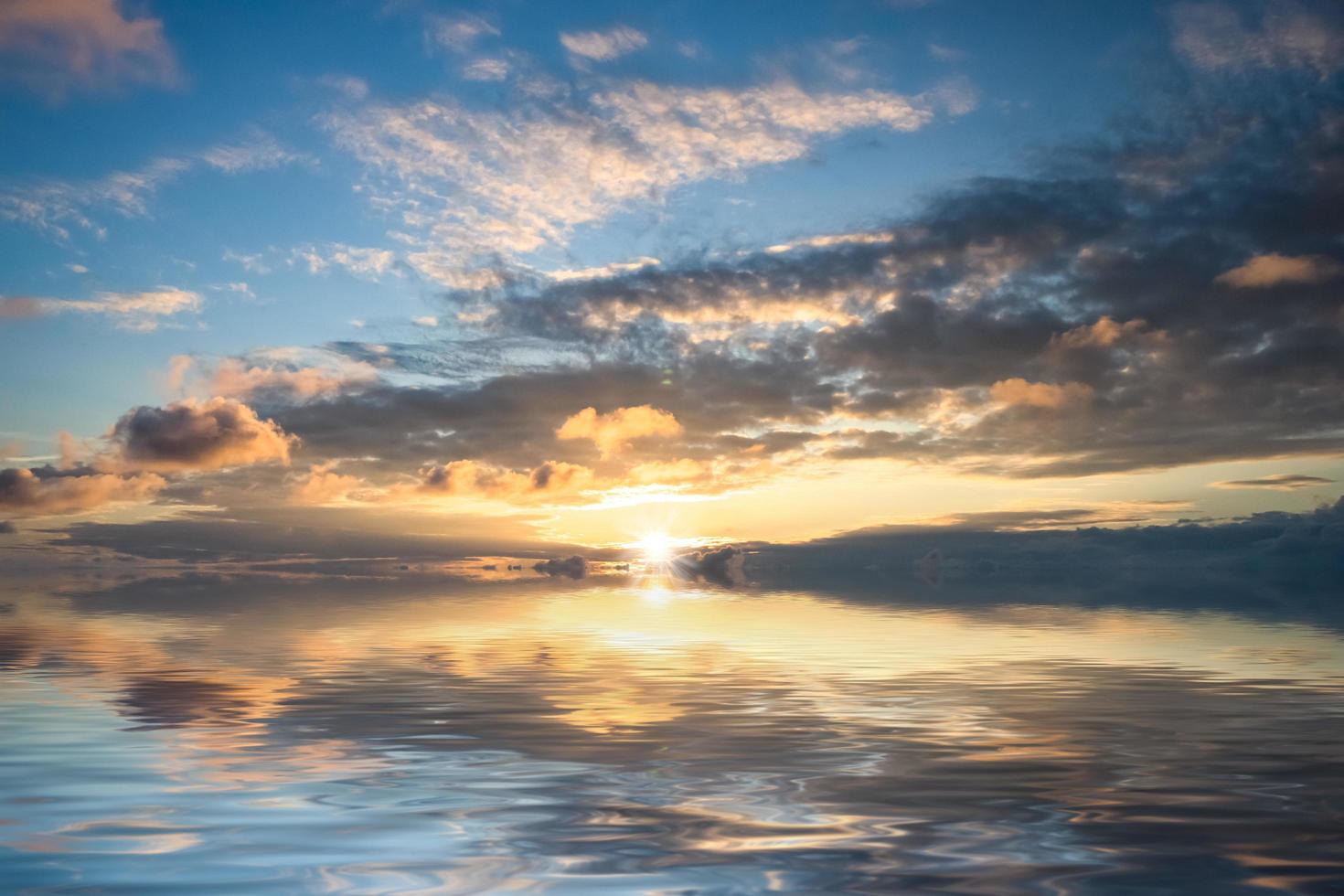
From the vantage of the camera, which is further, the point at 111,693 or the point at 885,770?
the point at 111,693

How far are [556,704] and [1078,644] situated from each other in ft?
141

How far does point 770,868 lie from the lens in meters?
15.6

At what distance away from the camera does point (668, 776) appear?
22734 mm

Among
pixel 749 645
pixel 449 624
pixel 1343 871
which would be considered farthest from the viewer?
pixel 449 624

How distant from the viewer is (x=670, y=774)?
23.0 meters

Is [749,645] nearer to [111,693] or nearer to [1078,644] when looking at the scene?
[1078,644]

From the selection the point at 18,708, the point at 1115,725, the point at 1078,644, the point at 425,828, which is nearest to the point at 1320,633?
the point at 1078,644

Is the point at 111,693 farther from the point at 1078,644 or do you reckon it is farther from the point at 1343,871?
the point at 1078,644

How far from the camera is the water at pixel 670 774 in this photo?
15648mm

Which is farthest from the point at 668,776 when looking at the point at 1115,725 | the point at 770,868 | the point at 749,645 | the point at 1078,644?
the point at 1078,644

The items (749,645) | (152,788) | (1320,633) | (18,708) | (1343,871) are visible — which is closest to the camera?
(1343,871)

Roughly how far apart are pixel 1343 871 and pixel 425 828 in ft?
52.2

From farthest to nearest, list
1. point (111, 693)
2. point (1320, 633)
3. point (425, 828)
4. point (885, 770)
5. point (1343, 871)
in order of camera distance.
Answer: point (1320, 633)
point (111, 693)
point (885, 770)
point (425, 828)
point (1343, 871)

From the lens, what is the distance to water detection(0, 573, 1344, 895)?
15.6 metres
